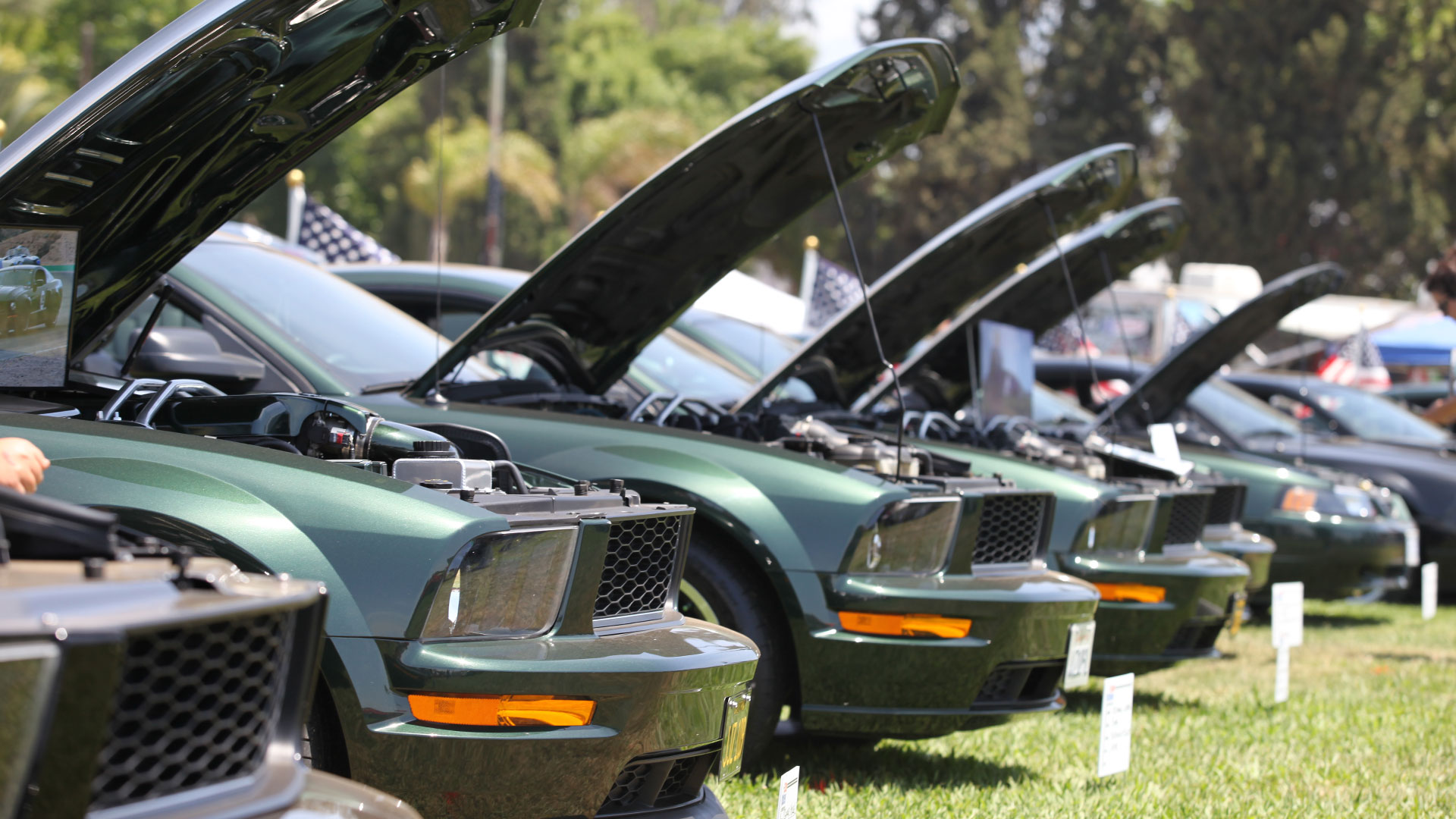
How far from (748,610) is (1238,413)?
6436 mm

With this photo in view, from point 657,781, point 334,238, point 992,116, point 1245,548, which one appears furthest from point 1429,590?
point 992,116

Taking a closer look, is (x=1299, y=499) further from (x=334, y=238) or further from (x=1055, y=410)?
(x=334, y=238)

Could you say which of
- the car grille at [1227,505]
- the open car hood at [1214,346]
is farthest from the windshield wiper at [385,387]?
the car grille at [1227,505]

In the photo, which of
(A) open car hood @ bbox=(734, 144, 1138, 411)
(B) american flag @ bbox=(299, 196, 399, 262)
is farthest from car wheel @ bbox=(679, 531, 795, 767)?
(B) american flag @ bbox=(299, 196, 399, 262)

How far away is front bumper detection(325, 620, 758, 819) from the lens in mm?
2453

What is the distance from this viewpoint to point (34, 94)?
3203 cm

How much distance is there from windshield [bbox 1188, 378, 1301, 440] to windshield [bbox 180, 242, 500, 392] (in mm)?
5979

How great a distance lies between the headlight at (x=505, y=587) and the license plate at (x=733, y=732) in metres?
0.45

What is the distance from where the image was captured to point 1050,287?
21.8 ft

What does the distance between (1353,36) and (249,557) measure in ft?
118

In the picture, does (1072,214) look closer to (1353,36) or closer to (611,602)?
(611,602)

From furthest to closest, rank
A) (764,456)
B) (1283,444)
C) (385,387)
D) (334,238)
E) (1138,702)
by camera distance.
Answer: (334,238)
(1283,444)
(1138,702)
(385,387)
(764,456)

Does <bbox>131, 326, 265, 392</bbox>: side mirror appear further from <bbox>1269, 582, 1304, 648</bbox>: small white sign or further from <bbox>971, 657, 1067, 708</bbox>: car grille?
<bbox>1269, 582, 1304, 648</bbox>: small white sign

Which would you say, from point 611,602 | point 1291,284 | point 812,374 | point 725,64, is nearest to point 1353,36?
point 725,64
